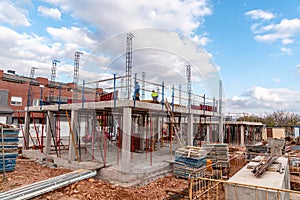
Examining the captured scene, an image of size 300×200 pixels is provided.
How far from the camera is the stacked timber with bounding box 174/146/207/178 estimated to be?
959cm

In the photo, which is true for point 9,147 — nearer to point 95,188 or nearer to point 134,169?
point 95,188

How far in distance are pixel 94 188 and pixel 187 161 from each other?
428 centimetres

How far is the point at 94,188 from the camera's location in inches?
299

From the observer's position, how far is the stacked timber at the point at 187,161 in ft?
31.5

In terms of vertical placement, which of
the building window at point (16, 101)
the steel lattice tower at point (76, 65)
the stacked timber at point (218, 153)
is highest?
the steel lattice tower at point (76, 65)

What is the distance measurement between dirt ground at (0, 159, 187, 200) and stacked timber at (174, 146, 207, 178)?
0.40m

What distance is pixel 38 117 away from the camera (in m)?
30.6

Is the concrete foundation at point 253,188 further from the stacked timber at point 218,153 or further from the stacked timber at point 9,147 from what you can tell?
the stacked timber at point 9,147

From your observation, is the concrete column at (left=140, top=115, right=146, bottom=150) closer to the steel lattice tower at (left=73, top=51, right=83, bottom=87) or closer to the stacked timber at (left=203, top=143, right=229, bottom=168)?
the stacked timber at (left=203, top=143, right=229, bottom=168)

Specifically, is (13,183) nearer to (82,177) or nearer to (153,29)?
(82,177)

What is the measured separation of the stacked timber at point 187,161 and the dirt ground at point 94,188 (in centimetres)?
40

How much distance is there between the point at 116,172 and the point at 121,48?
22.7 feet

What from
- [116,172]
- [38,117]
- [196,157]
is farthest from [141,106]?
[38,117]

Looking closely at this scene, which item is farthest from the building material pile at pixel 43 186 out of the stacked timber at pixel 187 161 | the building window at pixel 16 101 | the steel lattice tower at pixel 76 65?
the building window at pixel 16 101
